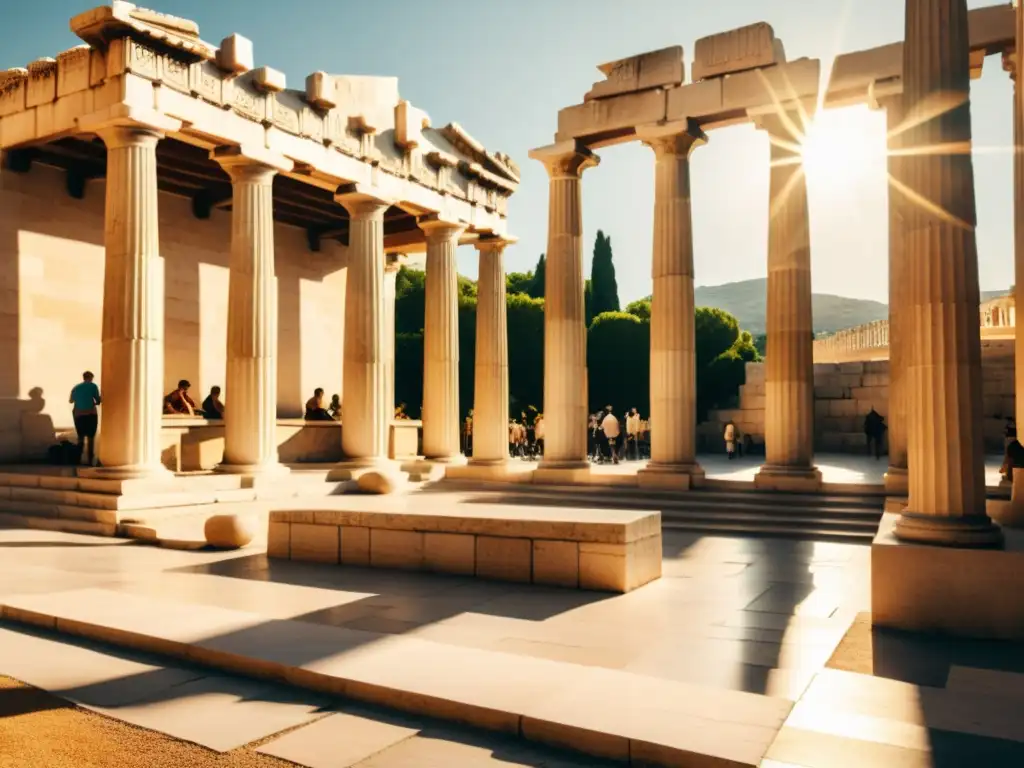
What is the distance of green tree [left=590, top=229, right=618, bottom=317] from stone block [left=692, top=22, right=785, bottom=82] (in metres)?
63.5

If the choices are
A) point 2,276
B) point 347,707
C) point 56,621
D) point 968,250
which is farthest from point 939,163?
point 2,276

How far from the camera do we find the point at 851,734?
22.9 feet

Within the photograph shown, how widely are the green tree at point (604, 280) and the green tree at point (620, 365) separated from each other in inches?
992

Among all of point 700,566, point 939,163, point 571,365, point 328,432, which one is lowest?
point 700,566

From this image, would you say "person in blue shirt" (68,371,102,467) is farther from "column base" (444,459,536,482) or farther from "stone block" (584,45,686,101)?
"stone block" (584,45,686,101)

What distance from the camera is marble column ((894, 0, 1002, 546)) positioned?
37.6 feet

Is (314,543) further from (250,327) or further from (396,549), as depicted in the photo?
(250,327)

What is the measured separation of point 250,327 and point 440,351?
9.07m

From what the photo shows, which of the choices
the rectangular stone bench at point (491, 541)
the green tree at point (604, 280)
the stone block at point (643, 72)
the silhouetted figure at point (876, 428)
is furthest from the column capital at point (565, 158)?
the green tree at point (604, 280)

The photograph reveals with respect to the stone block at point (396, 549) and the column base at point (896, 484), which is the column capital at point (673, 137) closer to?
the column base at point (896, 484)

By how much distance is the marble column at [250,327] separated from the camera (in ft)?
84.6

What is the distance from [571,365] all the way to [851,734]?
70.1 ft

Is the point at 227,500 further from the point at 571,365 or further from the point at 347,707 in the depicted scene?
the point at 347,707

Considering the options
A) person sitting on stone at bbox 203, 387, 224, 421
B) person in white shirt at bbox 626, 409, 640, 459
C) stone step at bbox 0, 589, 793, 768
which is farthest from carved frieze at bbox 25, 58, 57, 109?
person in white shirt at bbox 626, 409, 640, 459
